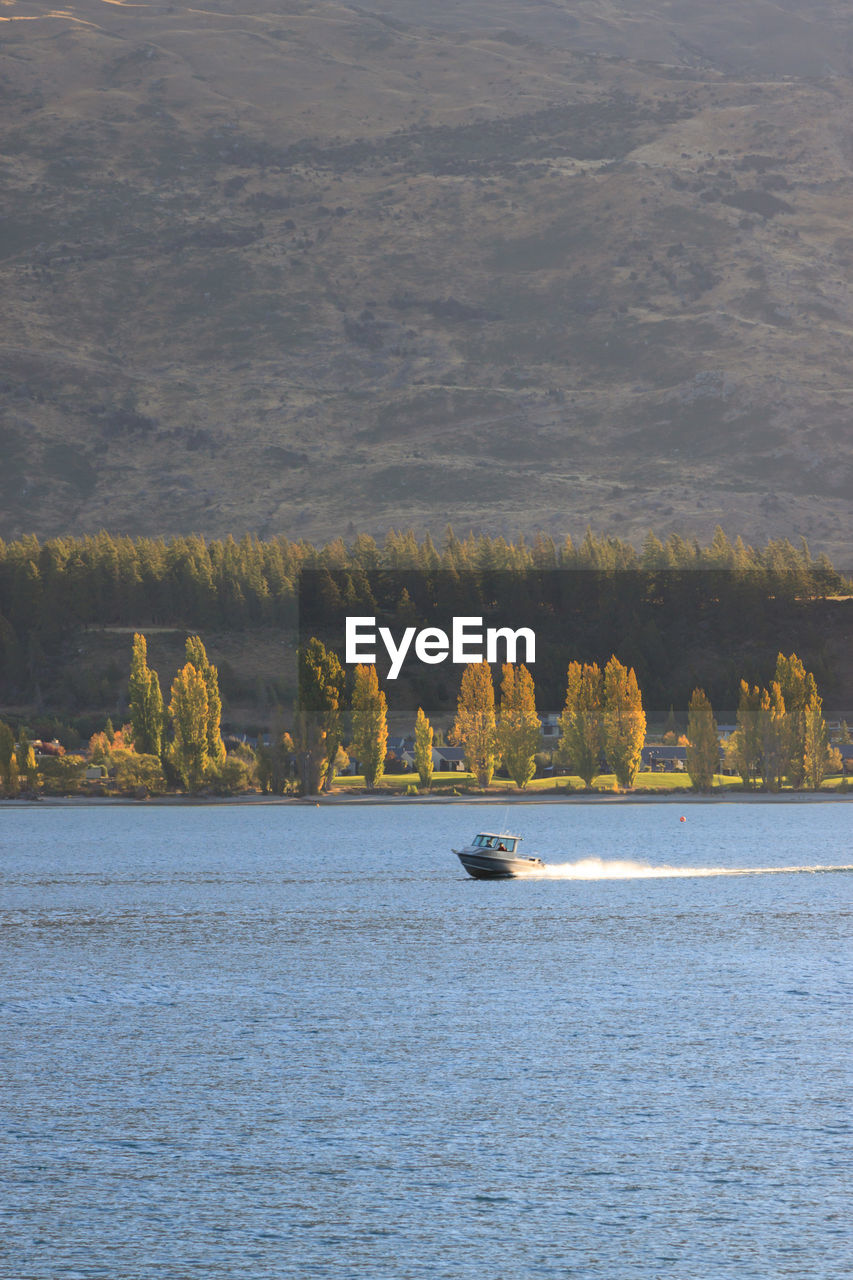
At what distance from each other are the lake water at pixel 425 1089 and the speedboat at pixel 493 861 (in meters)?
8.89

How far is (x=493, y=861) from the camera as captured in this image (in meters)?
122

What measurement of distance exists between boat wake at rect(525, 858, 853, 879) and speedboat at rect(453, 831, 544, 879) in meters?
4.90

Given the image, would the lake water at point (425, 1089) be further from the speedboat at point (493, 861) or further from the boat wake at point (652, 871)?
the boat wake at point (652, 871)

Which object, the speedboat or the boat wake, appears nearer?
the speedboat

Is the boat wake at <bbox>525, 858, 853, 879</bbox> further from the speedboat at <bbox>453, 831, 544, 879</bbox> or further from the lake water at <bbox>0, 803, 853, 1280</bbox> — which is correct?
the lake water at <bbox>0, 803, 853, 1280</bbox>

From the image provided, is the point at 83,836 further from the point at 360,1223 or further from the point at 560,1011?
the point at 360,1223

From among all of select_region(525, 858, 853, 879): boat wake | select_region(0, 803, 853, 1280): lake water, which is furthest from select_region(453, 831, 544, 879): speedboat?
select_region(0, 803, 853, 1280): lake water

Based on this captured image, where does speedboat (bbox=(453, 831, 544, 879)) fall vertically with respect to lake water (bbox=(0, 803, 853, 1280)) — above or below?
above

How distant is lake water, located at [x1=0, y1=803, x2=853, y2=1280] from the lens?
39406 mm

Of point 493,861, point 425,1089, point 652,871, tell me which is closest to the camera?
point 425,1089

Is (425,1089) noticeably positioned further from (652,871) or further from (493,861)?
(652,871)

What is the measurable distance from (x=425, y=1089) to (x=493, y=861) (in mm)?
66780

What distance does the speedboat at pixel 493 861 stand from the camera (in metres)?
122

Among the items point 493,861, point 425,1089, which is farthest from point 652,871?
point 425,1089
